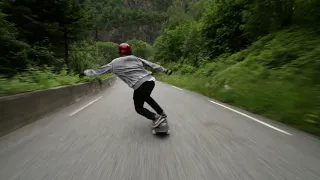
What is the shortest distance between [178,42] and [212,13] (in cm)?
2983

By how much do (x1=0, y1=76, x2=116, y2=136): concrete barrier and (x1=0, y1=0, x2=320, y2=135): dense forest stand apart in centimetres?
82

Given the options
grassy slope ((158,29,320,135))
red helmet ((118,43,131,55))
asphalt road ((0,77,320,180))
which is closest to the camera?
asphalt road ((0,77,320,180))

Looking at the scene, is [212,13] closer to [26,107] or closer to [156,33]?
[26,107]

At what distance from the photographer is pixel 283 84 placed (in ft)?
32.9

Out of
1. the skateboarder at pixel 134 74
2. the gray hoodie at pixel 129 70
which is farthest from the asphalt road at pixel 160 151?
the gray hoodie at pixel 129 70

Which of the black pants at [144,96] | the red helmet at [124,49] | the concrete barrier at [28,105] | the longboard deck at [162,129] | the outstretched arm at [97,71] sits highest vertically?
the red helmet at [124,49]

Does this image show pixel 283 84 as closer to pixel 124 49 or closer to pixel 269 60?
pixel 269 60

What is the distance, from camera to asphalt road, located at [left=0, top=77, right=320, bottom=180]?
375 cm

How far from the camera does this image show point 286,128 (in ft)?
21.8

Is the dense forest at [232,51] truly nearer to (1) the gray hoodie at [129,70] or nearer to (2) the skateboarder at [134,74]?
(2) the skateboarder at [134,74]

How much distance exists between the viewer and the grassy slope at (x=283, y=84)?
7.54m

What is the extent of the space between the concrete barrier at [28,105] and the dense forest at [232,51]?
818mm

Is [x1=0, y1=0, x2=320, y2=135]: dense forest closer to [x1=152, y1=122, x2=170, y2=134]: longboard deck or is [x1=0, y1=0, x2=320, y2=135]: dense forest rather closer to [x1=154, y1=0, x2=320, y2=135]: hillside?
[x1=154, y1=0, x2=320, y2=135]: hillside

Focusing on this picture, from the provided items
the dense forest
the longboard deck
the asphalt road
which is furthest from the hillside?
the longboard deck
